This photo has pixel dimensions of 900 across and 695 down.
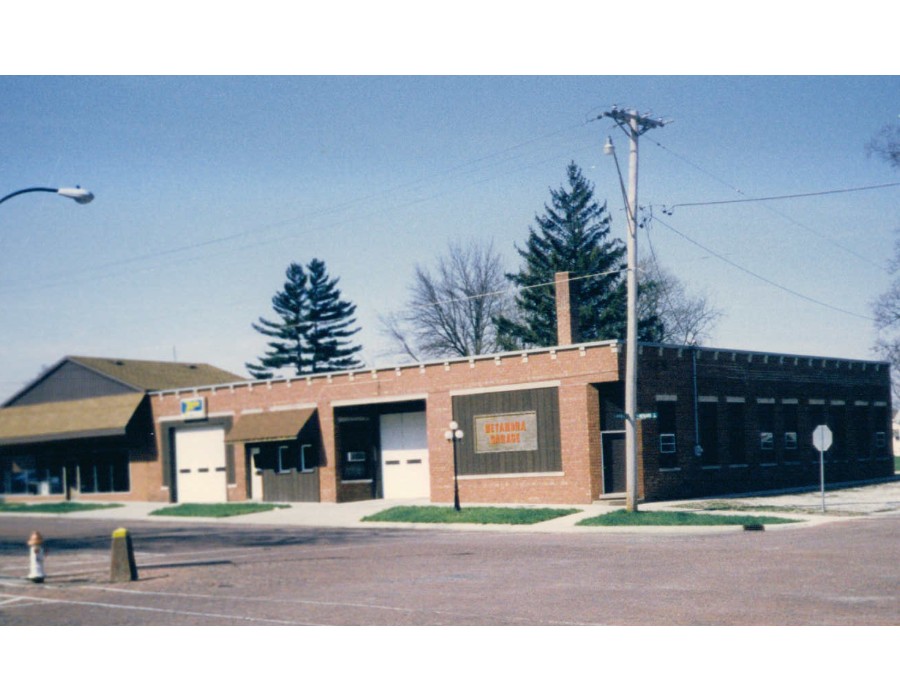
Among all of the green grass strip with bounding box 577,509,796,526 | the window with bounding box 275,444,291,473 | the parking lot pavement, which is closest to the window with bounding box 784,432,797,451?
the parking lot pavement

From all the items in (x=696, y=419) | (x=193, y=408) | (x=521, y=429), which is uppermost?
(x=193, y=408)

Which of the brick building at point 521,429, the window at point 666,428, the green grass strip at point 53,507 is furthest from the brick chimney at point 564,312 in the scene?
the green grass strip at point 53,507

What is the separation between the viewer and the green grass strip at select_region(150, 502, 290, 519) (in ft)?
123

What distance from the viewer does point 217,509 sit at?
38.8 metres

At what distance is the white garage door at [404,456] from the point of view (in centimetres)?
3966

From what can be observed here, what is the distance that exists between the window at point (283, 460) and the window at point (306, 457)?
2.77 feet

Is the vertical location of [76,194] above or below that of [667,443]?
above

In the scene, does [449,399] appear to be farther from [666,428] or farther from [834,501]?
[834,501]

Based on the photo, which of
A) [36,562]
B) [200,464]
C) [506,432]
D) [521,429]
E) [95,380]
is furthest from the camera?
[95,380]

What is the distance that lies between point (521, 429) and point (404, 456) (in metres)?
7.40

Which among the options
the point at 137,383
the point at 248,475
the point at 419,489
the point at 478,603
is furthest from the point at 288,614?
the point at 137,383

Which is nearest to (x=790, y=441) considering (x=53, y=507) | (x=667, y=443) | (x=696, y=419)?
(x=696, y=419)

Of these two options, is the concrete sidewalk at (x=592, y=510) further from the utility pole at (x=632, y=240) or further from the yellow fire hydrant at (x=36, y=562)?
the yellow fire hydrant at (x=36, y=562)

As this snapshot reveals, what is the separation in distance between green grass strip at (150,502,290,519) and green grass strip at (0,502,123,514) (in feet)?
15.8
